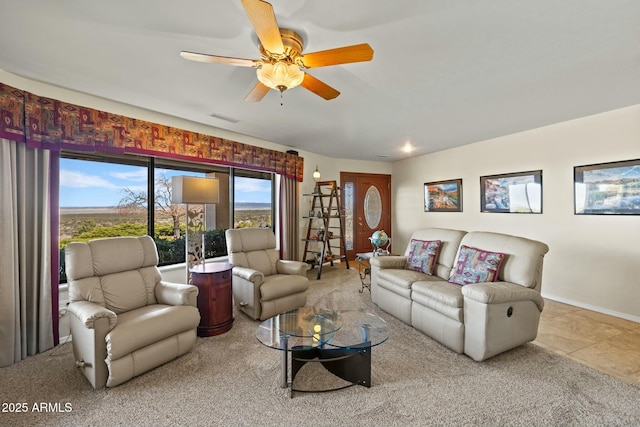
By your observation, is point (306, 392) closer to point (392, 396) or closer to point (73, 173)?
point (392, 396)

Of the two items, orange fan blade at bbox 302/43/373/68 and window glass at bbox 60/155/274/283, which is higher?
orange fan blade at bbox 302/43/373/68

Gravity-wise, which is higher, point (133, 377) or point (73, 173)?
point (73, 173)

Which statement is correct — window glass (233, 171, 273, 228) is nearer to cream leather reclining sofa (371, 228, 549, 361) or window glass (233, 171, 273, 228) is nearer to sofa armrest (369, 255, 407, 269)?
sofa armrest (369, 255, 407, 269)

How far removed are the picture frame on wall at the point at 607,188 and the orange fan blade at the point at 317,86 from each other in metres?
3.52

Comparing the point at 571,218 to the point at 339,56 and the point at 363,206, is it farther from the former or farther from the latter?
the point at 339,56

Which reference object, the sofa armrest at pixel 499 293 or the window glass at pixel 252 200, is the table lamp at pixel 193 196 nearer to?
the window glass at pixel 252 200

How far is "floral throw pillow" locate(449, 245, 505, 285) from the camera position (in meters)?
2.71

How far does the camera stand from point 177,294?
8.25 feet

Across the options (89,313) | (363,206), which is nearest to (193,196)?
(89,313)

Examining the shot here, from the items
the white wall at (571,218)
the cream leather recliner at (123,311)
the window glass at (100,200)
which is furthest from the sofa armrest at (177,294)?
the white wall at (571,218)

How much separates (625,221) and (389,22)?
3.67 metres

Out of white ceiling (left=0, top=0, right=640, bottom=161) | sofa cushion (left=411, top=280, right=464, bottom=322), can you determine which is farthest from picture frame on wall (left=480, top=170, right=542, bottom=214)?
sofa cushion (left=411, top=280, right=464, bottom=322)

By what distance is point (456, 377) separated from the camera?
213 cm

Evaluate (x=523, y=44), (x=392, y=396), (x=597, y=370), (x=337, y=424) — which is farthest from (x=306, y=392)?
(x=523, y=44)
